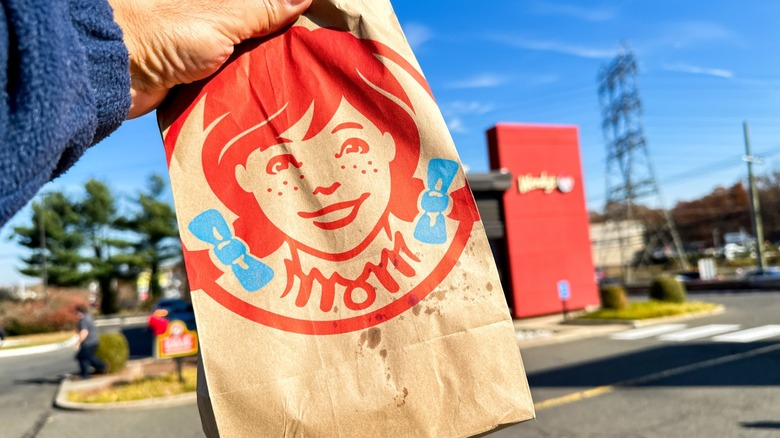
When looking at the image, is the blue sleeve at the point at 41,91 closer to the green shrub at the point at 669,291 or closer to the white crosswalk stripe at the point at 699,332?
the white crosswalk stripe at the point at 699,332

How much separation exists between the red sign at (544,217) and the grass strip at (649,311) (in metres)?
2.31

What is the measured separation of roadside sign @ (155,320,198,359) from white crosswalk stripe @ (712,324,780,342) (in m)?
11.3

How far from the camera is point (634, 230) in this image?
71.1m

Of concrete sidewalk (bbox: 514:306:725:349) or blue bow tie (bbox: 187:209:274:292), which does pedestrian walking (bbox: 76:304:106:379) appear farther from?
blue bow tie (bbox: 187:209:274:292)

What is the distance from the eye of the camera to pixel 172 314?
65.1ft

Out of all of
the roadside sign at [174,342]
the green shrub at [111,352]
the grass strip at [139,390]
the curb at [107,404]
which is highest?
the roadside sign at [174,342]

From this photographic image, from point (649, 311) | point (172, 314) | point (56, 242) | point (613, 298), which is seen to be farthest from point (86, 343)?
point (56, 242)

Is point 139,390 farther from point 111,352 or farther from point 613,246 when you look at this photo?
point 613,246

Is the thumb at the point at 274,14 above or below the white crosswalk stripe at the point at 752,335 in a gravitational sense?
above

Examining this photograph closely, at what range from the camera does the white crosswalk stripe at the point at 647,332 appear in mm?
14048

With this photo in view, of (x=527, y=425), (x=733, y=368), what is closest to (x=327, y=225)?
(x=527, y=425)

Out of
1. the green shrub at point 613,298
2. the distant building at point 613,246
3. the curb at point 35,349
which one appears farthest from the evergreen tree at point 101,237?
the distant building at point 613,246

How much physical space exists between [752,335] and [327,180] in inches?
567

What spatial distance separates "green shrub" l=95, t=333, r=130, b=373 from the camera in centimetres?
1306
